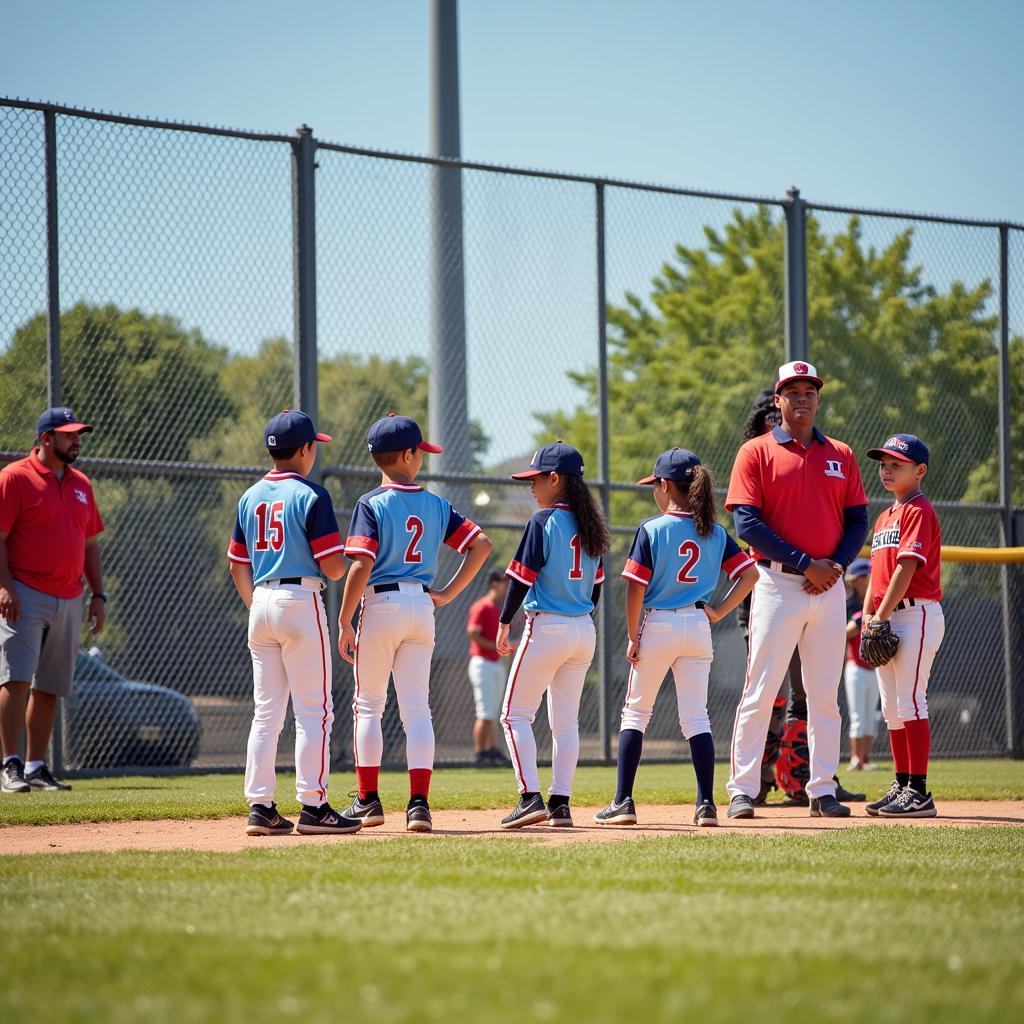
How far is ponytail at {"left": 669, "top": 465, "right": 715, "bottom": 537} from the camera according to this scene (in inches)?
273

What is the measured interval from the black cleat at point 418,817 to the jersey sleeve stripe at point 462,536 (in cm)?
120

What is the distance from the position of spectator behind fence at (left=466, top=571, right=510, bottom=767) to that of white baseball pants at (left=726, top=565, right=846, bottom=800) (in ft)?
21.0

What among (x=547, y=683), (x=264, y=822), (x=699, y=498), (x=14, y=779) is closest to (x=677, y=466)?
(x=699, y=498)

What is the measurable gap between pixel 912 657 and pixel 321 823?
A: 10.7ft

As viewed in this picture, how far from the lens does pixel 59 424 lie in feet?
28.0

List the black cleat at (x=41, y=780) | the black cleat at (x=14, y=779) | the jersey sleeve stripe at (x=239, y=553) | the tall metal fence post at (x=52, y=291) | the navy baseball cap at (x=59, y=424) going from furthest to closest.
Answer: the tall metal fence post at (x=52, y=291) < the black cleat at (x=41, y=780) < the navy baseball cap at (x=59, y=424) < the black cleat at (x=14, y=779) < the jersey sleeve stripe at (x=239, y=553)

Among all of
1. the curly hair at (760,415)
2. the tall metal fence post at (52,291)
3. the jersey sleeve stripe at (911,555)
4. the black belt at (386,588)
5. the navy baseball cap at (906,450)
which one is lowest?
the black belt at (386,588)

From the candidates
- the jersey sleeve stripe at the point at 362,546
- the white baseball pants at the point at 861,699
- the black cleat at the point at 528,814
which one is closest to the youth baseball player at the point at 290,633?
the jersey sleeve stripe at the point at 362,546

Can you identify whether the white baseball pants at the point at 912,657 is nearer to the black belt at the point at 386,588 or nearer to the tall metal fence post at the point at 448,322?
the black belt at the point at 386,588

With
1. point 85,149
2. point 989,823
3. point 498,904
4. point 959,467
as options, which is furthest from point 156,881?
point 959,467

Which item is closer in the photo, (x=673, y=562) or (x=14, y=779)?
(x=673, y=562)

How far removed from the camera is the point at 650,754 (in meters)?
13.7

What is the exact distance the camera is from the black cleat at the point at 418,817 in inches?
253

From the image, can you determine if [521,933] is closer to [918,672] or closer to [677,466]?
[677,466]
